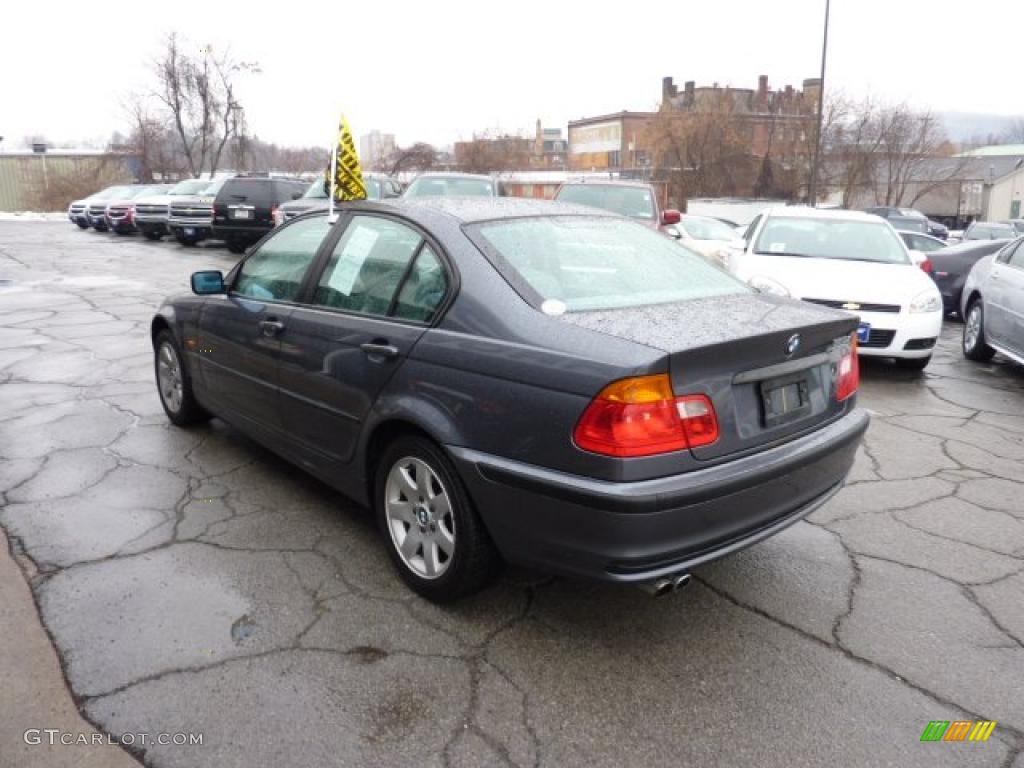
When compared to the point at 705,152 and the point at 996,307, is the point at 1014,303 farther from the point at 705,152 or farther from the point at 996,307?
the point at 705,152

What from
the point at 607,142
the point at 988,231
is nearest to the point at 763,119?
the point at 988,231

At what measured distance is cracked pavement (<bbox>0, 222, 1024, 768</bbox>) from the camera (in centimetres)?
244

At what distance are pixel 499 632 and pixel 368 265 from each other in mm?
1693

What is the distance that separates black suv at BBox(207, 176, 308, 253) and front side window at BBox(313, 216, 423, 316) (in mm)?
14878

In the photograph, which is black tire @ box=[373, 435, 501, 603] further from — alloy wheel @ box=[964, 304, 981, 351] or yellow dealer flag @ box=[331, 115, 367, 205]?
alloy wheel @ box=[964, 304, 981, 351]

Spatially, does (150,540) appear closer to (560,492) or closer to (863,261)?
(560,492)

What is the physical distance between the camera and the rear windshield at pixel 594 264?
308cm

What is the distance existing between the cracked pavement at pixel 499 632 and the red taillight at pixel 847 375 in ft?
2.67

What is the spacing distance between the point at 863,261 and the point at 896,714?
6136 millimetres

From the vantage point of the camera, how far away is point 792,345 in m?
2.92

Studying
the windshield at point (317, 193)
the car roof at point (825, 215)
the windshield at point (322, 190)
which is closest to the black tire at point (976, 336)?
the car roof at point (825, 215)

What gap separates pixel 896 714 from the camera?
2.56 m

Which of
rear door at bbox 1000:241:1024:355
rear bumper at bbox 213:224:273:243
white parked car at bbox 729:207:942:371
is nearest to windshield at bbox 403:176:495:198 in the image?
white parked car at bbox 729:207:942:371

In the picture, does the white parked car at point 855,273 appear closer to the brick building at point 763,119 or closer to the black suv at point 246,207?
the black suv at point 246,207
